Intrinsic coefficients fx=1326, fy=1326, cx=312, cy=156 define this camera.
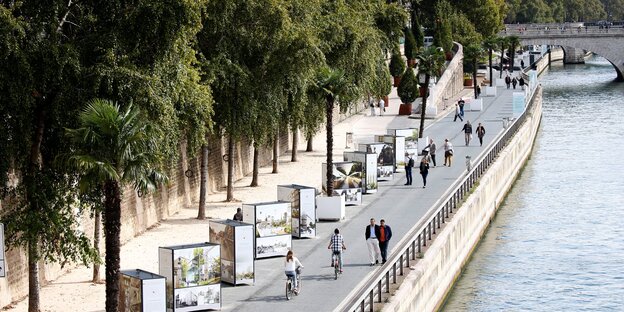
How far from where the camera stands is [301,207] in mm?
38750

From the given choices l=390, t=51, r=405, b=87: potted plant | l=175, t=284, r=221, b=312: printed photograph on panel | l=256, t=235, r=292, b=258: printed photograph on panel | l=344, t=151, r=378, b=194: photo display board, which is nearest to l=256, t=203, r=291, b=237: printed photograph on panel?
l=256, t=235, r=292, b=258: printed photograph on panel

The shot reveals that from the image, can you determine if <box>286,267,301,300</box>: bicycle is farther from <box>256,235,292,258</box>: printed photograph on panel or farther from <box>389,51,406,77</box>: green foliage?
<box>389,51,406,77</box>: green foliage

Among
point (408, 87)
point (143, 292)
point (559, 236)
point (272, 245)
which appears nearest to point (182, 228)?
point (272, 245)

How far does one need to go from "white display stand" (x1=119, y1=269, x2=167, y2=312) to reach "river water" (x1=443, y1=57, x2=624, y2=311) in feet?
40.1

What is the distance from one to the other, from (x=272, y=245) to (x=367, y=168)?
1280cm

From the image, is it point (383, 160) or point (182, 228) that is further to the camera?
point (383, 160)

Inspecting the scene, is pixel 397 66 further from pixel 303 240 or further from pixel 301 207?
pixel 301 207

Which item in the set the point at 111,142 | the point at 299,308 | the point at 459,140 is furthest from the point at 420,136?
the point at 111,142

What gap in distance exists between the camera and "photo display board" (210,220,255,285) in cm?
3216

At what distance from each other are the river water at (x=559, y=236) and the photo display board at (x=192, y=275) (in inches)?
376

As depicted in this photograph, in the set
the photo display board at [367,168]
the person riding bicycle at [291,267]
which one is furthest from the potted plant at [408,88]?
the person riding bicycle at [291,267]

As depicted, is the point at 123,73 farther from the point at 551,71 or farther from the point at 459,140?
the point at 551,71

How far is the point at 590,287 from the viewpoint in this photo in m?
40.5

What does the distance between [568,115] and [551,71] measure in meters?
69.4
